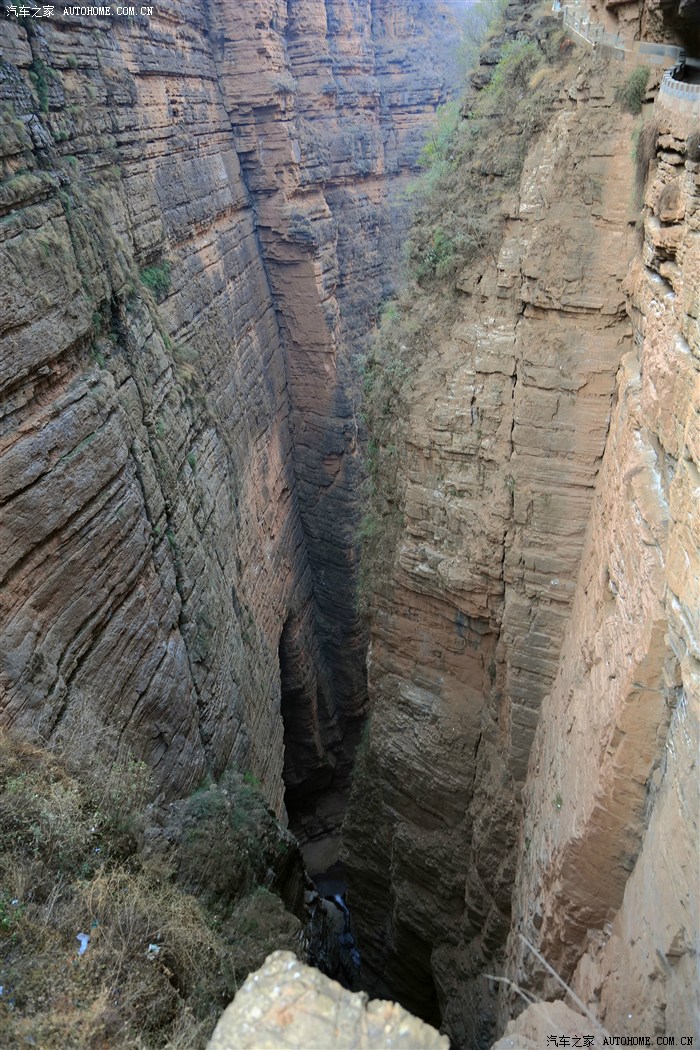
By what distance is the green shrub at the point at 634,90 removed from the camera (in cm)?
597

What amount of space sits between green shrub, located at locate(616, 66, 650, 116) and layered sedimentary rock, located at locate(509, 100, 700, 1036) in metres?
0.80

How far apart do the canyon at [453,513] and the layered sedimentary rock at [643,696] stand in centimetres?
3

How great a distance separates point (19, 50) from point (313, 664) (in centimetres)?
1232

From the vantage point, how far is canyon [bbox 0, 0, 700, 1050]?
470 cm

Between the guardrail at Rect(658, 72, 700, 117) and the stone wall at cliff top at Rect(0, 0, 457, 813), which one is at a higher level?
the guardrail at Rect(658, 72, 700, 117)

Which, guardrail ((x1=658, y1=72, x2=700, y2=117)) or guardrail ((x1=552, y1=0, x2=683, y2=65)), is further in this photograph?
guardrail ((x1=552, y1=0, x2=683, y2=65))

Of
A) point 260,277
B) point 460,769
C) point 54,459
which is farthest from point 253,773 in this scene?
point 260,277

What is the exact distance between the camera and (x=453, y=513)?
25.4 feet

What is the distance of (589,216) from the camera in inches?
252

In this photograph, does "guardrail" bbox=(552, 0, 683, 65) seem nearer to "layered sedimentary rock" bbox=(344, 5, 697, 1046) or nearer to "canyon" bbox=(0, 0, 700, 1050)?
"canyon" bbox=(0, 0, 700, 1050)

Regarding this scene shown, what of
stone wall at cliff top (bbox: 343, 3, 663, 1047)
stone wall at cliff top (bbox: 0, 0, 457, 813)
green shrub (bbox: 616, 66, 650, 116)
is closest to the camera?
green shrub (bbox: 616, 66, 650, 116)

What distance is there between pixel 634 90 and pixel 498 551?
4177mm

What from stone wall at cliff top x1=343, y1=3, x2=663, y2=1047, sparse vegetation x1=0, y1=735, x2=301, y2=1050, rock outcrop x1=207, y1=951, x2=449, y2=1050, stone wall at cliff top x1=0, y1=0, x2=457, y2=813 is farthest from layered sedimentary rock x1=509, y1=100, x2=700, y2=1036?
stone wall at cliff top x1=0, y1=0, x2=457, y2=813

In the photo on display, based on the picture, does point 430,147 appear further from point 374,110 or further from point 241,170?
point 374,110
